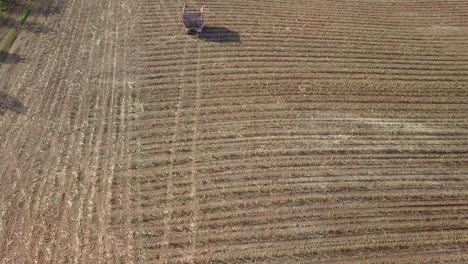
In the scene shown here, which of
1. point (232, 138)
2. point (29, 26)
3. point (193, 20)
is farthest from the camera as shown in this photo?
point (29, 26)

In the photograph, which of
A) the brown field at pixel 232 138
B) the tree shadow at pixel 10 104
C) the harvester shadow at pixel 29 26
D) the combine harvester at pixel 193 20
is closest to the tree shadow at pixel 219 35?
the brown field at pixel 232 138

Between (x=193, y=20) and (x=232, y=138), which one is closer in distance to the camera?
(x=232, y=138)

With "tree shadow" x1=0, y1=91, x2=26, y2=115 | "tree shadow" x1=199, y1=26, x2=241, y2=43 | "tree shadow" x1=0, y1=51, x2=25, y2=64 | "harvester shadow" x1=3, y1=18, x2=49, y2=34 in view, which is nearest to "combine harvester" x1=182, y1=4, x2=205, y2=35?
"tree shadow" x1=199, y1=26, x2=241, y2=43

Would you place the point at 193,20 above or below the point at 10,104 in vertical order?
above

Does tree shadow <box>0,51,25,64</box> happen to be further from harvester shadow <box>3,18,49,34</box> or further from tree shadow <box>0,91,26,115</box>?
tree shadow <box>0,91,26,115</box>

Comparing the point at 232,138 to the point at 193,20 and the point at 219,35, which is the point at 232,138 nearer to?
the point at 219,35

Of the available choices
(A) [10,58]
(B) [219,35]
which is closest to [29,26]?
(A) [10,58]

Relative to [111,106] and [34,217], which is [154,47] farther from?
[34,217]
